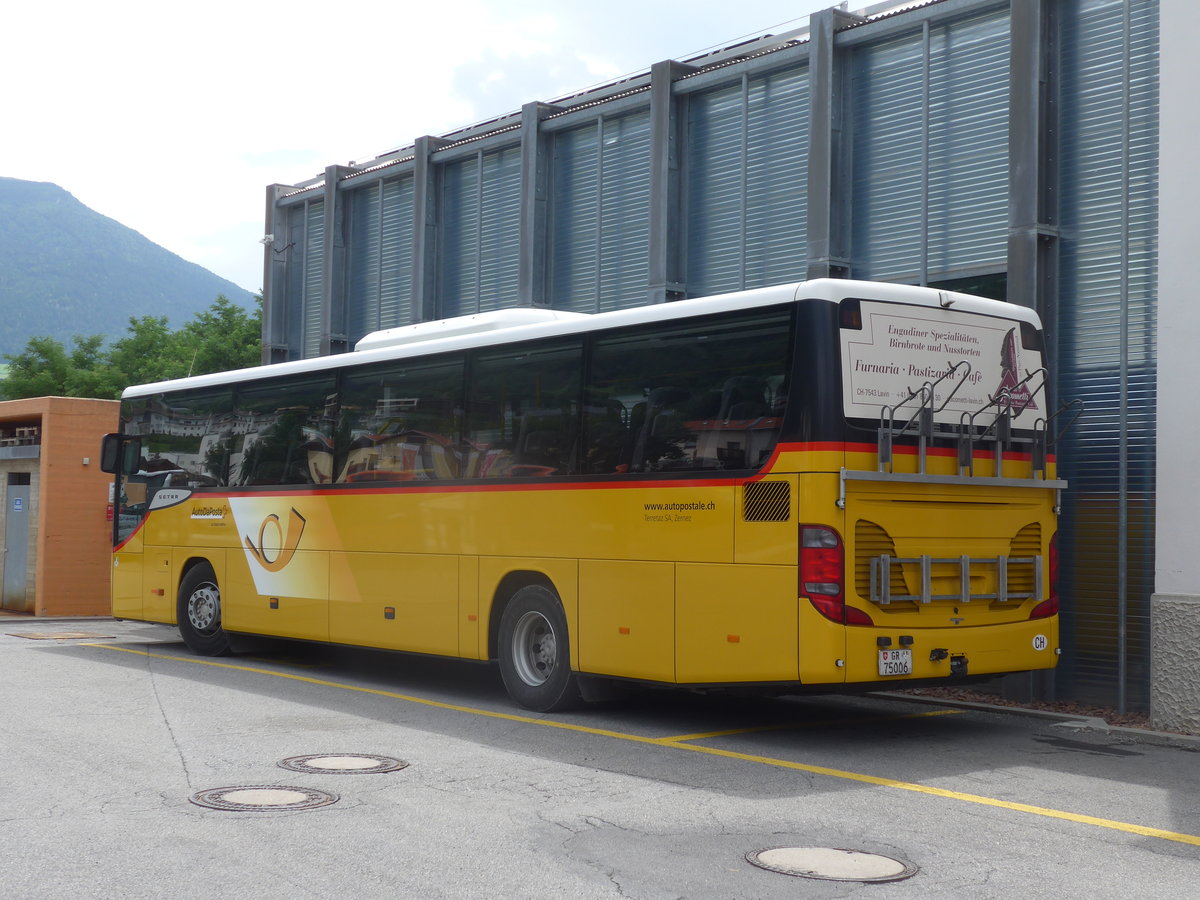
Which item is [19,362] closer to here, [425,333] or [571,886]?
[425,333]

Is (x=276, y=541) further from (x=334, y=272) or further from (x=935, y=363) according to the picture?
(x=334, y=272)

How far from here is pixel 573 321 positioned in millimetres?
11531

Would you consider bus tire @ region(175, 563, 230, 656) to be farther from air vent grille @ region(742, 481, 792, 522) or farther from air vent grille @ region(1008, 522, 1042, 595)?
air vent grille @ region(1008, 522, 1042, 595)

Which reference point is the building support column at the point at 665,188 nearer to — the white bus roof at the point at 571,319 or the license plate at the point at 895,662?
the white bus roof at the point at 571,319

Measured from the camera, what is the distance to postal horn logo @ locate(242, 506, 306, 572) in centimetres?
1473

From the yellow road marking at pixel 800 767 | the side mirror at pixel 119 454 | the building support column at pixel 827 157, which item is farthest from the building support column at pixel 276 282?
the building support column at pixel 827 157

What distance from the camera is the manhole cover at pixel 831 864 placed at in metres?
6.05

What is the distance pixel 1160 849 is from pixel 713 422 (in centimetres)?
437

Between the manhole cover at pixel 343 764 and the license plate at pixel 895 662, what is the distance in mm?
3247

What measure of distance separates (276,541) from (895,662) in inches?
306

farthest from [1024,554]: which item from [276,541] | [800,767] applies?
[276,541]

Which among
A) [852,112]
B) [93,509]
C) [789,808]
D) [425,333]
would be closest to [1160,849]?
[789,808]

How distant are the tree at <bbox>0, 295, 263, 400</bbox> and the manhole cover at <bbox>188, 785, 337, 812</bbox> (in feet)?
189

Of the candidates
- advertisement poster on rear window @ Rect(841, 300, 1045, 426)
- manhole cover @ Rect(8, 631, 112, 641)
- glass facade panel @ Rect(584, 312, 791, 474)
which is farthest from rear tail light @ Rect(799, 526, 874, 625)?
manhole cover @ Rect(8, 631, 112, 641)
